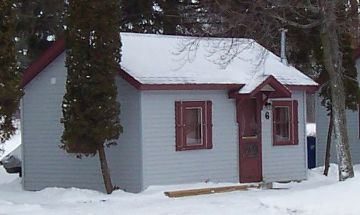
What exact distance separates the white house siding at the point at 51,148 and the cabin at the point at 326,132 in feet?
30.9

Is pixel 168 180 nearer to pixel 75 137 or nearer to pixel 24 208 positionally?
pixel 75 137

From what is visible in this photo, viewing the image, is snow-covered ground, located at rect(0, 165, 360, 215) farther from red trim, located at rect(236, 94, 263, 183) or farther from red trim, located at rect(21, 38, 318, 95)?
red trim, located at rect(21, 38, 318, 95)

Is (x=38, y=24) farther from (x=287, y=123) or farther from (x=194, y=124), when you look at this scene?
Answer: (x=287, y=123)

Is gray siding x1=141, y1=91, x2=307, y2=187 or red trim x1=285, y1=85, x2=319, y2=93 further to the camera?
red trim x1=285, y1=85, x2=319, y2=93

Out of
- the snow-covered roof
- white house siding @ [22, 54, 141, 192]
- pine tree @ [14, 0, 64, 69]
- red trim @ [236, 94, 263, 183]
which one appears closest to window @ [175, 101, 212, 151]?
the snow-covered roof

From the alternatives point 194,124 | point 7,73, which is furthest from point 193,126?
point 7,73

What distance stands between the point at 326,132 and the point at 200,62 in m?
7.46

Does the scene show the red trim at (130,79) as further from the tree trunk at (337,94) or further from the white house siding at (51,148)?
the tree trunk at (337,94)

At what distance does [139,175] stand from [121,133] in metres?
1.08

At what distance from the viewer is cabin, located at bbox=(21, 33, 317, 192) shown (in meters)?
17.3

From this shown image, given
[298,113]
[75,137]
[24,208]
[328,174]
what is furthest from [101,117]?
[328,174]

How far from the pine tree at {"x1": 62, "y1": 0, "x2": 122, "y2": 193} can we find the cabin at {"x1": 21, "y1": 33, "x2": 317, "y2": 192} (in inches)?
36.1

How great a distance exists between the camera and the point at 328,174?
21062 millimetres

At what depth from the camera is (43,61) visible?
18891mm
